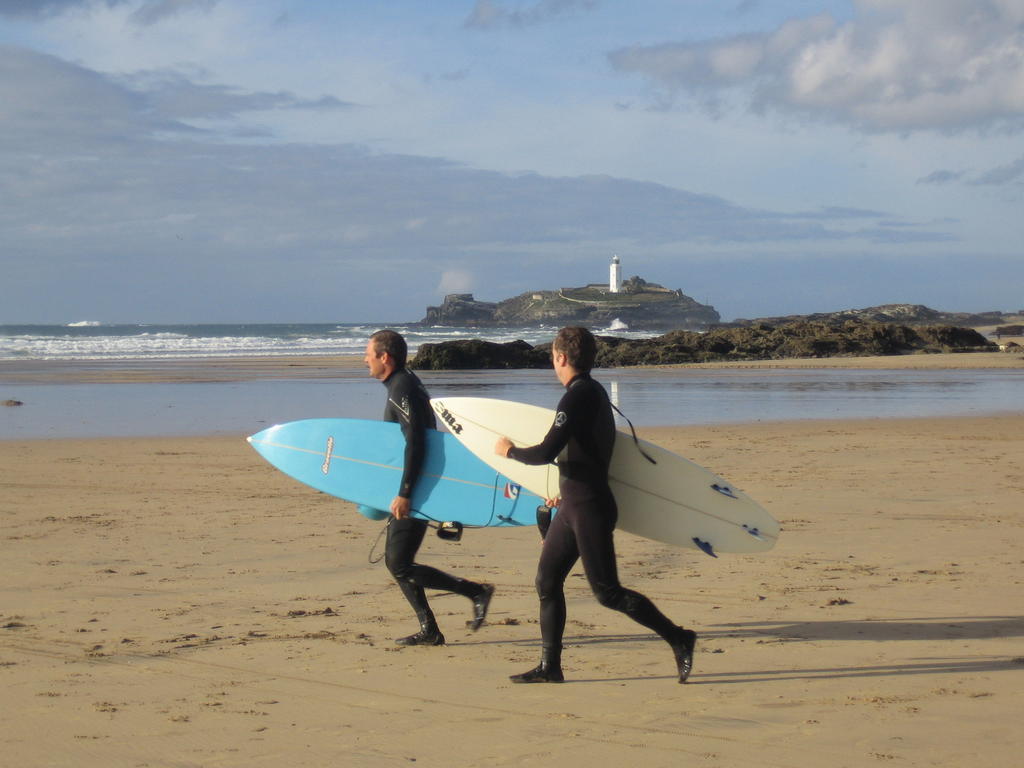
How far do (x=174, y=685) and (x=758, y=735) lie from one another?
2.24 m

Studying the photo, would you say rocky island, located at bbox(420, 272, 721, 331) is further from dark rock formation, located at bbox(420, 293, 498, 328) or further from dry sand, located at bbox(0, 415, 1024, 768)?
dry sand, located at bbox(0, 415, 1024, 768)

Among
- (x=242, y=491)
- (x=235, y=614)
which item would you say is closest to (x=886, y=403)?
(x=242, y=491)

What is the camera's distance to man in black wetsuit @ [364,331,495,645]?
16.0 ft

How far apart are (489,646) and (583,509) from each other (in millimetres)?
1118

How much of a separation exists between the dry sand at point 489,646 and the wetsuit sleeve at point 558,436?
3.02 feet

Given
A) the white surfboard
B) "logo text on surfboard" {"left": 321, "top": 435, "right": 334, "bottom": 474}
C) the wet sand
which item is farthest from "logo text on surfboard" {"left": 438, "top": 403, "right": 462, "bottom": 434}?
the wet sand

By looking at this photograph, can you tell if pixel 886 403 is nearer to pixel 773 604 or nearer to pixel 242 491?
pixel 242 491

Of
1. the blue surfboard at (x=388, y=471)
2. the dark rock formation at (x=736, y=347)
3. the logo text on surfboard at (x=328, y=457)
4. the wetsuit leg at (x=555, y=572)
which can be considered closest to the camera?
the wetsuit leg at (x=555, y=572)

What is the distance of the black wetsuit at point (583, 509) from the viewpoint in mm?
4242

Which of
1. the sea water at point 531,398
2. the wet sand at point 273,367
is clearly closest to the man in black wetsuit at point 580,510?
the sea water at point 531,398

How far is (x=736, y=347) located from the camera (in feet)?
117

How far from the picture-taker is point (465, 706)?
4.11 meters

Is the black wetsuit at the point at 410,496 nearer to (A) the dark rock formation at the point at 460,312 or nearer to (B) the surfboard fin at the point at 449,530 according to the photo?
(B) the surfboard fin at the point at 449,530

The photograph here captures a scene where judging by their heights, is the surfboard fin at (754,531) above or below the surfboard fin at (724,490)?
below
